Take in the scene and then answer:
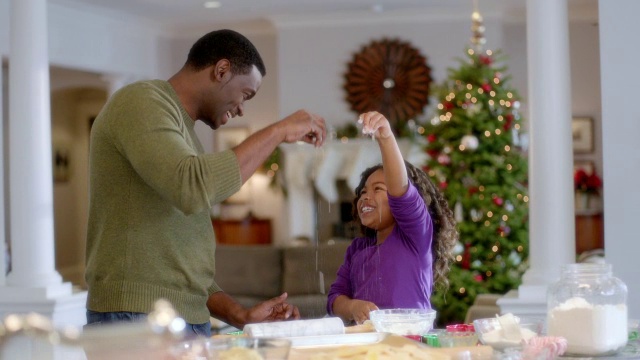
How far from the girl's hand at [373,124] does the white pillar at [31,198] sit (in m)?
3.25

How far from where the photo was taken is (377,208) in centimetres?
272

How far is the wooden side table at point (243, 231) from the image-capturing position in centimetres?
1069

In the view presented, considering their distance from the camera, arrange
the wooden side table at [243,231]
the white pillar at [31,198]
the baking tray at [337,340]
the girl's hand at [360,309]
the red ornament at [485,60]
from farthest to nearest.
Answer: the wooden side table at [243,231] → the red ornament at [485,60] → the white pillar at [31,198] → the girl's hand at [360,309] → the baking tray at [337,340]

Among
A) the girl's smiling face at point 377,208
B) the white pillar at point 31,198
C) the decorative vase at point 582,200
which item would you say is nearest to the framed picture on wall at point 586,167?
the decorative vase at point 582,200

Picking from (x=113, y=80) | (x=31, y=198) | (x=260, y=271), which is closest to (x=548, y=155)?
(x=31, y=198)

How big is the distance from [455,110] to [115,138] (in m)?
5.16

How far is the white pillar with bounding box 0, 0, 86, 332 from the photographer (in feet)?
17.1

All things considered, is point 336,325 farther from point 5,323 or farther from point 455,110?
point 455,110

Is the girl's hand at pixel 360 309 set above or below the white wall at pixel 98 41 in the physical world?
below

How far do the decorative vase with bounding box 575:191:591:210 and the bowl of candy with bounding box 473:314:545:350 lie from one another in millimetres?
8517

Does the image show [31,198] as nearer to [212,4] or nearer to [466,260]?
[466,260]

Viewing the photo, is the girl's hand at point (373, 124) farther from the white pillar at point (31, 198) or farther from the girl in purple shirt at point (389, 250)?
the white pillar at point (31, 198)

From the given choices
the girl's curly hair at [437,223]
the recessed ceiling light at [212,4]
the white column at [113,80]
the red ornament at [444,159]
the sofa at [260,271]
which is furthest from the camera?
the white column at [113,80]

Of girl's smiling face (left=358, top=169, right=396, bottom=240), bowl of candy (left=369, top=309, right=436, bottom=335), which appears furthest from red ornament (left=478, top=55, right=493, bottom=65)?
bowl of candy (left=369, top=309, right=436, bottom=335)
